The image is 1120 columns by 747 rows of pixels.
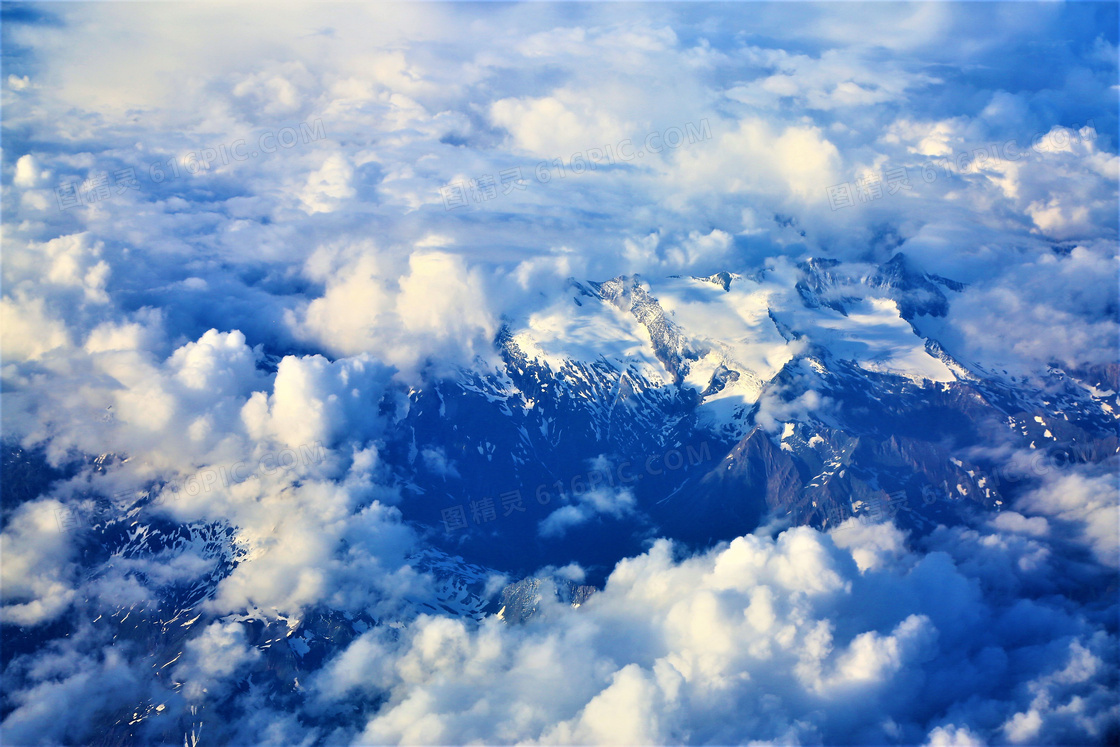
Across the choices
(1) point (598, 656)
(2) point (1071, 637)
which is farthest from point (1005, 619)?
(1) point (598, 656)

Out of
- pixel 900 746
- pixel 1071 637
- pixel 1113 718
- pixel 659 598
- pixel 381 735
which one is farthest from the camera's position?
pixel 659 598

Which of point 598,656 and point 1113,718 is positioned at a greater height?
point 1113,718

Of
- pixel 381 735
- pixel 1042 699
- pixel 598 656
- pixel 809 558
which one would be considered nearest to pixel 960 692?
pixel 1042 699

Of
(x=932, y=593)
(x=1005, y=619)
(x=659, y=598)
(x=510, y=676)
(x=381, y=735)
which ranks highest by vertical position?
(x=932, y=593)

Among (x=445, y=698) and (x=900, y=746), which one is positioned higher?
(x=900, y=746)

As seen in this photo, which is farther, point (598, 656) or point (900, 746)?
point (598, 656)

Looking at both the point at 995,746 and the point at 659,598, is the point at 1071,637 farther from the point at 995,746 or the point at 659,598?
the point at 659,598

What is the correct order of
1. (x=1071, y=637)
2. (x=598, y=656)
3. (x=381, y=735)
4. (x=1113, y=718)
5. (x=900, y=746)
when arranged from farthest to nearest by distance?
(x=381, y=735) < (x=598, y=656) < (x=1071, y=637) < (x=1113, y=718) < (x=900, y=746)

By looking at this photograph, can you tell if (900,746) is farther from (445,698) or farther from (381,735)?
(381,735)

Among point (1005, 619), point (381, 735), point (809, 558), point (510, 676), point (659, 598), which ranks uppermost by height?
point (809, 558)
